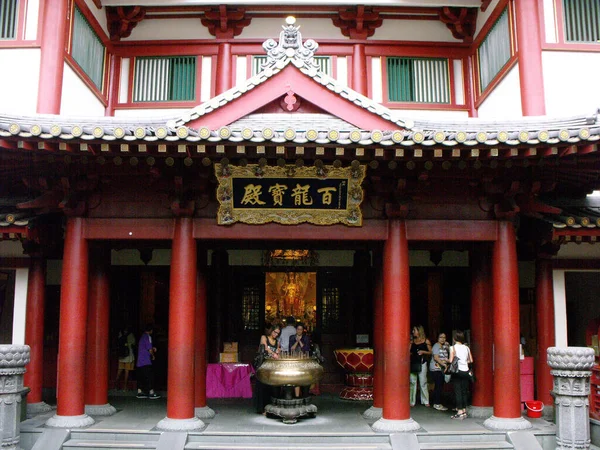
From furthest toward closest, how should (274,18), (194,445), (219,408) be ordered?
(274,18)
(219,408)
(194,445)

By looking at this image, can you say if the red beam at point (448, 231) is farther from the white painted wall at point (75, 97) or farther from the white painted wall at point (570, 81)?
the white painted wall at point (75, 97)

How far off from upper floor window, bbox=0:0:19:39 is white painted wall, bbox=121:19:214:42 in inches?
107

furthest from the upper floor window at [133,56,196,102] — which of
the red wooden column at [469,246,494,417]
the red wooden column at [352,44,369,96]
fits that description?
the red wooden column at [469,246,494,417]

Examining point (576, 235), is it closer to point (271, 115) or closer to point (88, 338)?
point (271, 115)

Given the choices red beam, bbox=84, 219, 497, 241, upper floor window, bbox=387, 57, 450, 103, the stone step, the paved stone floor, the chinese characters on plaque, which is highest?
upper floor window, bbox=387, 57, 450, 103

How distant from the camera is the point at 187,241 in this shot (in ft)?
32.5

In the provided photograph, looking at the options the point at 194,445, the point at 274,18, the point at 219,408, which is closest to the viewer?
the point at 194,445

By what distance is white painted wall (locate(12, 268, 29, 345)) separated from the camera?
36.6 ft

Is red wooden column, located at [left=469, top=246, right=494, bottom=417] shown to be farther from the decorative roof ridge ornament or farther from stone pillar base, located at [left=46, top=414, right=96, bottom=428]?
stone pillar base, located at [left=46, top=414, right=96, bottom=428]

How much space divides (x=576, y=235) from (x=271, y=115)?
5.66 metres

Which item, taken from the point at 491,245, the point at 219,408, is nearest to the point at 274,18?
the point at 491,245

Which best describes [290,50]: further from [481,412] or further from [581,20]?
[481,412]

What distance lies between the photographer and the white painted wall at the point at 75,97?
40.6 feet

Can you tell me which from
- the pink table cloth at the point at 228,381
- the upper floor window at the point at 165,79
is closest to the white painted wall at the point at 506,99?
the upper floor window at the point at 165,79
